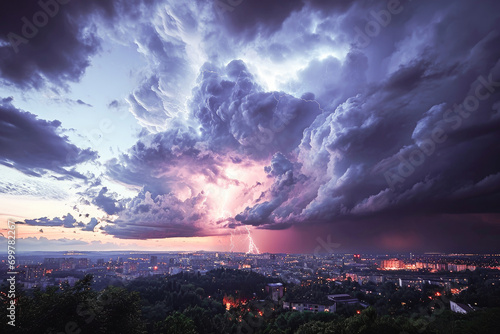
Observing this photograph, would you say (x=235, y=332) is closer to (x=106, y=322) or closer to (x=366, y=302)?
(x=106, y=322)

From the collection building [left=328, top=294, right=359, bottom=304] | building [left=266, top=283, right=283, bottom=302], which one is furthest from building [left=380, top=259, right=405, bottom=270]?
building [left=328, top=294, right=359, bottom=304]

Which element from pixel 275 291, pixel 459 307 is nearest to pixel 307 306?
pixel 275 291

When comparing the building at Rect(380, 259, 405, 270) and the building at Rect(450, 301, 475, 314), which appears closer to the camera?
the building at Rect(450, 301, 475, 314)

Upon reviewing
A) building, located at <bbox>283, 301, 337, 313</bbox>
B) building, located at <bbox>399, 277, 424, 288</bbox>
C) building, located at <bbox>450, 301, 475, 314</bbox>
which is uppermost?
building, located at <bbox>450, 301, 475, 314</bbox>

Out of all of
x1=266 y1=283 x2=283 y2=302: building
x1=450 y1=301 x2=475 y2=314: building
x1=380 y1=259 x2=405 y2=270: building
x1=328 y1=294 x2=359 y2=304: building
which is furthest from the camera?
x1=380 y1=259 x2=405 y2=270: building

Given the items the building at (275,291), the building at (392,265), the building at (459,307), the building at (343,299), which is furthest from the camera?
the building at (392,265)

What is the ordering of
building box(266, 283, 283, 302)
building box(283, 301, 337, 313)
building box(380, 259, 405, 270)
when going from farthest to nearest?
building box(380, 259, 405, 270)
building box(266, 283, 283, 302)
building box(283, 301, 337, 313)

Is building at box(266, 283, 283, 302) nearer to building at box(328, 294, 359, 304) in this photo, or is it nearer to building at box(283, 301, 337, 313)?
building at box(283, 301, 337, 313)

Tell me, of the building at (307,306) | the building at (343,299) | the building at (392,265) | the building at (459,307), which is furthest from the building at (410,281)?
the building at (392,265)

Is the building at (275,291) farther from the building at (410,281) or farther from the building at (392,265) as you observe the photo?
the building at (392,265)
